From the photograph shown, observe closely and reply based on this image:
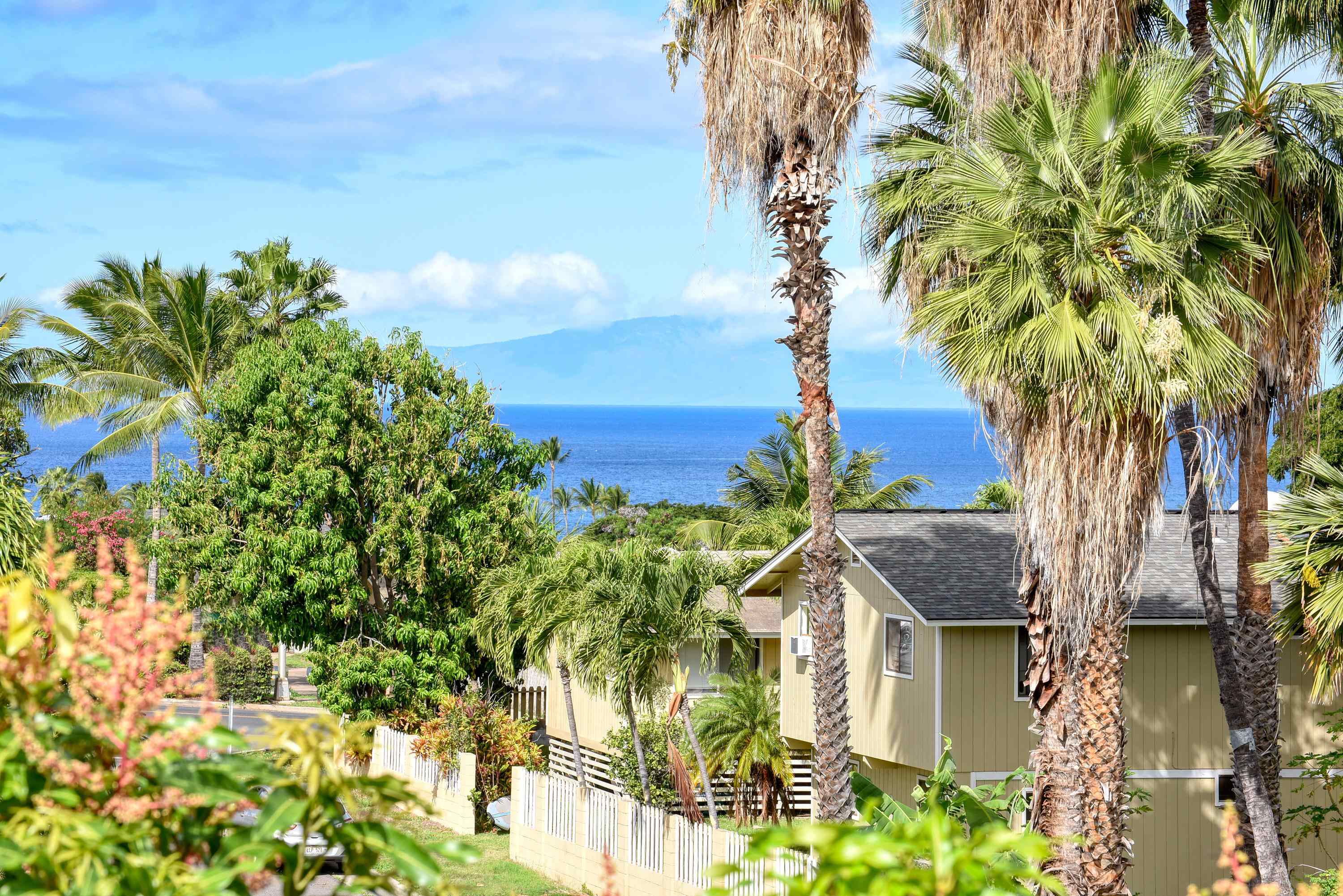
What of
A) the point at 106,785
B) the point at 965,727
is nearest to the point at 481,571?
the point at 965,727

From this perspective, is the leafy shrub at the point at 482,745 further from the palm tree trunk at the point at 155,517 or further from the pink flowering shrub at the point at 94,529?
the pink flowering shrub at the point at 94,529

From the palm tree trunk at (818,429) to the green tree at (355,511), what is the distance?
45.1ft

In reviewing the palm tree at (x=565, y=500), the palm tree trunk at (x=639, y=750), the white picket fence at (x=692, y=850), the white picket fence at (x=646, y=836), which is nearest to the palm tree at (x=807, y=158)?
the white picket fence at (x=692, y=850)

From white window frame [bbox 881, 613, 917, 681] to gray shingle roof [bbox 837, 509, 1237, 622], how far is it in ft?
2.64

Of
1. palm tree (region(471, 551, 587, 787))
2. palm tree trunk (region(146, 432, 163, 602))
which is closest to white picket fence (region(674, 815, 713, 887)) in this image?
palm tree (region(471, 551, 587, 787))

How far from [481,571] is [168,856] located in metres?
27.1

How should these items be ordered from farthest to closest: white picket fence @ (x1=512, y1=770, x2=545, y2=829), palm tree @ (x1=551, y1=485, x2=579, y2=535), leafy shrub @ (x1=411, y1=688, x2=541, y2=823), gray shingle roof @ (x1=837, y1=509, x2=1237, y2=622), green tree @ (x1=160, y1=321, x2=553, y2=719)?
palm tree @ (x1=551, y1=485, x2=579, y2=535)
green tree @ (x1=160, y1=321, x2=553, y2=719)
leafy shrub @ (x1=411, y1=688, x2=541, y2=823)
white picket fence @ (x1=512, y1=770, x2=545, y2=829)
gray shingle roof @ (x1=837, y1=509, x2=1237, y2=622)

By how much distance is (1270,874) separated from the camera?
1496 cm

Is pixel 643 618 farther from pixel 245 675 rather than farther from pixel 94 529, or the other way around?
pixel 94 529

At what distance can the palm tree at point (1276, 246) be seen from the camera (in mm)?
15086

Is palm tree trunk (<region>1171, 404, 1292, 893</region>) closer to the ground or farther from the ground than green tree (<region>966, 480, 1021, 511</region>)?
closer to the ground

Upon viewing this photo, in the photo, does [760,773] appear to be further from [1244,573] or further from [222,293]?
[222,293]

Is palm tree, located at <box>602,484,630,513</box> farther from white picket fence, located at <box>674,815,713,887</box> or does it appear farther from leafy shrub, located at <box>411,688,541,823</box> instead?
white picket fence, located at <box>674,815,713,887</box>

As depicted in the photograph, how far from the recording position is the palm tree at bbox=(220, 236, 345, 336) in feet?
131
